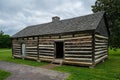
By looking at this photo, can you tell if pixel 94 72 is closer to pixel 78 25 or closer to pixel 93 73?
pixel 93 73

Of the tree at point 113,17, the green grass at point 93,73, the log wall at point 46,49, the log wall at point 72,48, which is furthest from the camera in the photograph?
the tree at point 113,17

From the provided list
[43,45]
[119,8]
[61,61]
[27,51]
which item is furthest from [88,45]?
[119,8]

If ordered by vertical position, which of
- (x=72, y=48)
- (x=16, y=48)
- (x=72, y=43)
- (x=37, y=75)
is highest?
(x=72, y=43)

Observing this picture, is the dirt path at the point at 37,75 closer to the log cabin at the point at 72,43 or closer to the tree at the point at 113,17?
the log cabin at the point at 72,43

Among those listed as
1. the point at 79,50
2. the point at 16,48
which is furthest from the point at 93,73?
the point at 16,48

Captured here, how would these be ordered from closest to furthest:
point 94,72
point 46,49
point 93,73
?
point 93,73 < point 94,72 < point 46,49

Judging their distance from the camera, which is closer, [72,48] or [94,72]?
[94,72]

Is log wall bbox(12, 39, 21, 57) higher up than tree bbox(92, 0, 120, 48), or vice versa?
tree bbox(92, 0, 120, 48)

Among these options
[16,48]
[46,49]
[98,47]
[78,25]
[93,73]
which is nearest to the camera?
[93,73]

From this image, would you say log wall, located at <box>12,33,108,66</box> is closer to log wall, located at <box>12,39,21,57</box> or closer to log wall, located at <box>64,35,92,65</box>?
log wall, located at <box>64,35,92,65</box>

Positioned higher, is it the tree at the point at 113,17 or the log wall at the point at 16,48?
the tree at the point at 113,17

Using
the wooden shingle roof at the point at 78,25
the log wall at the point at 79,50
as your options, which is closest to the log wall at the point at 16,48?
the wooden shingle roof at the point at 78,25

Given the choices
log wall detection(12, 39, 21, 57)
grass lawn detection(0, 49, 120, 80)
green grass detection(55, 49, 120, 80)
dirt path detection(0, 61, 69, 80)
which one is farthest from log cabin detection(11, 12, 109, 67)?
dirt path detection(0, 61, 69, 80)

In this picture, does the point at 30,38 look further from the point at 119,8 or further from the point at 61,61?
the point at 119,8
